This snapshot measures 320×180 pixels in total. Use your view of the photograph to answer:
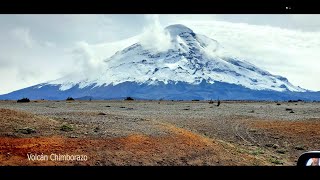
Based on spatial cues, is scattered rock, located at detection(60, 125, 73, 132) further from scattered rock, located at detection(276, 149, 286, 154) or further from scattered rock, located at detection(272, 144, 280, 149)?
scattered rock, located at detection(272, 144, 280, 149)

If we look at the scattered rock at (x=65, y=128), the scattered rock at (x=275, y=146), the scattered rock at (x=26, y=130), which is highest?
the scattered rock at (x=26, y=130)

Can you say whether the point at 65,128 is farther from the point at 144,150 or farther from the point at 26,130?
the point at 144,150

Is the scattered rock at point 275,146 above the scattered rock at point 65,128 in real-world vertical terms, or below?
below

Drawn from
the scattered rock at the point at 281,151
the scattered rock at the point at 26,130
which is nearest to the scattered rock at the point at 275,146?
Result: the scattered rock at the point at 281,151

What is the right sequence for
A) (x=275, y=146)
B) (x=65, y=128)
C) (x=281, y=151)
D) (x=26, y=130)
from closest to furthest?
1. (x=26, y=130)
2. (x=65, y=128)
3. (x=281, y=151)
4. (x=275, y=146)

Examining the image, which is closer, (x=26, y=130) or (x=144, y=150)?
(x=144, y=150)

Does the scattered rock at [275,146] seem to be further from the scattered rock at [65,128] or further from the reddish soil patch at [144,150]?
the scattered rock at [65,128]

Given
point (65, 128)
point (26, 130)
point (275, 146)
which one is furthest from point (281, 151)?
point (26, 130)
